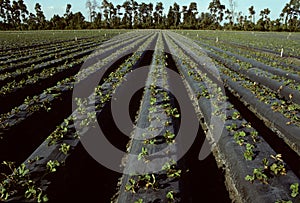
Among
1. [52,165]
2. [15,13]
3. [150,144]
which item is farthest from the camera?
[15,13]

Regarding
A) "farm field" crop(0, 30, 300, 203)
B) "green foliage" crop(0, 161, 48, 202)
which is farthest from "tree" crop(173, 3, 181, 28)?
"green foliage" crop(0, 161, 48, 202)

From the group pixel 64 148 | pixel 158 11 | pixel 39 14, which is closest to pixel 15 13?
pixel 39 14

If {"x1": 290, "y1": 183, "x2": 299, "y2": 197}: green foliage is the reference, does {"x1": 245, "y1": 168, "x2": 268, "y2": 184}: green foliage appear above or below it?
below

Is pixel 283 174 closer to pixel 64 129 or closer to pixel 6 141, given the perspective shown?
pixel 64 129

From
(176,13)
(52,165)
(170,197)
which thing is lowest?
(170,197)

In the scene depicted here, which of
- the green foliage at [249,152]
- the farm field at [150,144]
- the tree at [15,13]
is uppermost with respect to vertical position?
the tree at [15,13]

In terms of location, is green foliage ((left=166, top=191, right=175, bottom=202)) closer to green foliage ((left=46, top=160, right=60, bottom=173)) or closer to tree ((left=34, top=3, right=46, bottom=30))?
green foliage ((left=46, top=160, right=60, bottom=173))

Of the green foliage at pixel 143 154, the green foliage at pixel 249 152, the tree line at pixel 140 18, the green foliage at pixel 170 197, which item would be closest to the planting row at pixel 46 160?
the green foliage at pixel 143 154

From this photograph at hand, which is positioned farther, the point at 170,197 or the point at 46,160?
the point at 46,160

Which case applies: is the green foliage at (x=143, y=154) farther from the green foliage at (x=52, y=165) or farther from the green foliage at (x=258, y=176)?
the green foliage at (x=258, y=176)

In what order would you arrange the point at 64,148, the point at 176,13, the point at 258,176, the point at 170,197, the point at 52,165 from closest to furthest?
1. the point at 170,197
2. the point at 258,176
3. the point at 52,165
4. the point at 64,148
5. the point at 176,13

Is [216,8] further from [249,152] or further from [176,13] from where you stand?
[249,152]

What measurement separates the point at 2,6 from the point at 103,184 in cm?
11231

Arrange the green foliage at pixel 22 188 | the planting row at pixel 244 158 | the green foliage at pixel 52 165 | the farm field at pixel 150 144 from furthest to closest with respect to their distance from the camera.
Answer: the green foliage at pixel 52 165 < the farm field at pixel 150 144 < the planting row at pixel 244 158 < the green foliage at pixel 22 188
